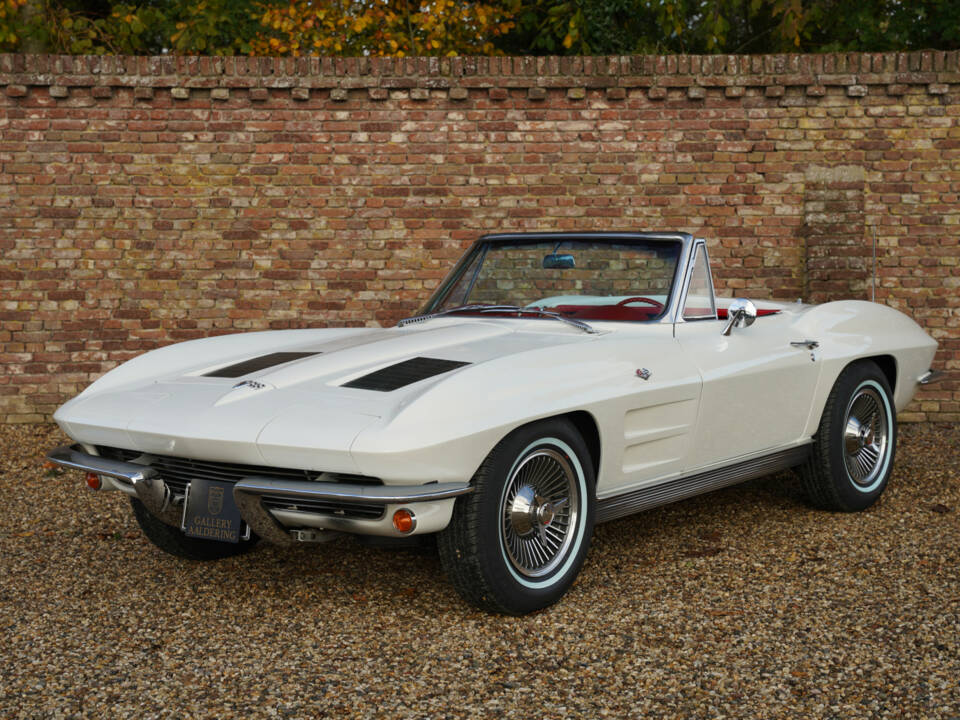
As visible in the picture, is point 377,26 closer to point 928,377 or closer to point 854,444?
point 928,377

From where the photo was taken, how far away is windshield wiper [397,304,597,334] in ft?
13.9

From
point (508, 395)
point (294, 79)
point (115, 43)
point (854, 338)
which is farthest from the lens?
point (115, 43)

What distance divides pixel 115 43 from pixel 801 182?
970cm

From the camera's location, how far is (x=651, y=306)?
14.5 feet

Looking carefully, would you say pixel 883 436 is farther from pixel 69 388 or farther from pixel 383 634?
pixel 69 388

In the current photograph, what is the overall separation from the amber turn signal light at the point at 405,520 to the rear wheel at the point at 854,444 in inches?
101

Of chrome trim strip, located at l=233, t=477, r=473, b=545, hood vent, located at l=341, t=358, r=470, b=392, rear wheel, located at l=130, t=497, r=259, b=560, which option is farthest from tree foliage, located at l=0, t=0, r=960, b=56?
chrome trim strip, located at l=233, t=477, r=473, b=545

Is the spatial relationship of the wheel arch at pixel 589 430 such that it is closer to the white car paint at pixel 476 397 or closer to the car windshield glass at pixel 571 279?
the white car paint at pixel 476 397

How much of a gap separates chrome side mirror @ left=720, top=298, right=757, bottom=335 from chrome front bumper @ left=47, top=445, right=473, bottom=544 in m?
1.72

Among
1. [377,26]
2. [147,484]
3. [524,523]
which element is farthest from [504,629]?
[377,26]

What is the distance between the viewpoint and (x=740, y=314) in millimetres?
4453

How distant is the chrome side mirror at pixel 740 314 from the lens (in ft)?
14.5

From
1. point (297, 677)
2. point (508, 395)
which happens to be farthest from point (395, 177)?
point (297, 677)

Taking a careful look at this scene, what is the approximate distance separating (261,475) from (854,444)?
10.5 ft
